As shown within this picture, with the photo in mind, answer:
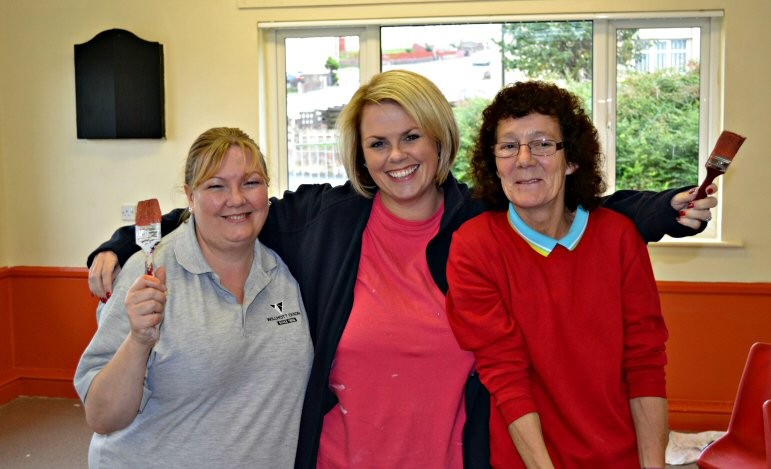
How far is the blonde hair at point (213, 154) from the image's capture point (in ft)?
5.60

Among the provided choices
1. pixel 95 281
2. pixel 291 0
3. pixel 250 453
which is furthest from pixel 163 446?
pixel 291 0

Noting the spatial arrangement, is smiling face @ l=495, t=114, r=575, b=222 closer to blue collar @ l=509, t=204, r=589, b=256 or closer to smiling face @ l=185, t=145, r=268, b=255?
blue collar @ l=509, t=204, r=589, b=256

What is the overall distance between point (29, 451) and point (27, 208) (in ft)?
4.89

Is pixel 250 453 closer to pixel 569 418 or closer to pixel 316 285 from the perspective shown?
pixel 316 285

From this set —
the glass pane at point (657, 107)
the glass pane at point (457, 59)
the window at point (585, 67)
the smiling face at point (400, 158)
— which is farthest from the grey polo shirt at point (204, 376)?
the glass pane at point (657, 107)

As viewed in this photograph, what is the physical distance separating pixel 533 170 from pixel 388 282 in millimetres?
449

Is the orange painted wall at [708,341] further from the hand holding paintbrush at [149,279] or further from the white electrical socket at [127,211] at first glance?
the hand holding paintbrush at [149,279]

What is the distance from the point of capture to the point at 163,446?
5.30ft

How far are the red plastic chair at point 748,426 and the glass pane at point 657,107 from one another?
1873mm

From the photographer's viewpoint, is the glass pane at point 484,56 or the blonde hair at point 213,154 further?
the glass pane at point 484,56

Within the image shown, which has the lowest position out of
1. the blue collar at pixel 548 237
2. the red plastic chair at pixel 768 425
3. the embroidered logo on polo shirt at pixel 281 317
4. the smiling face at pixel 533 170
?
the red plastic chair at pixel 768 425

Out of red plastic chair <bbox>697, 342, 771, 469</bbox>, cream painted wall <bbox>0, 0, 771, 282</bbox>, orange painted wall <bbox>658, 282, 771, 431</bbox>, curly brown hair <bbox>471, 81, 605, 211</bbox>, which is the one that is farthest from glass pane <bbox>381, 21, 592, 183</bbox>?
curly brown hair <bbox>471, 81, 605, 211</bbox>

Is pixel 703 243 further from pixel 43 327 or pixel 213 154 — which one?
pixel 43 327

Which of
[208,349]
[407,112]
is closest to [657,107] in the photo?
[407,112]
